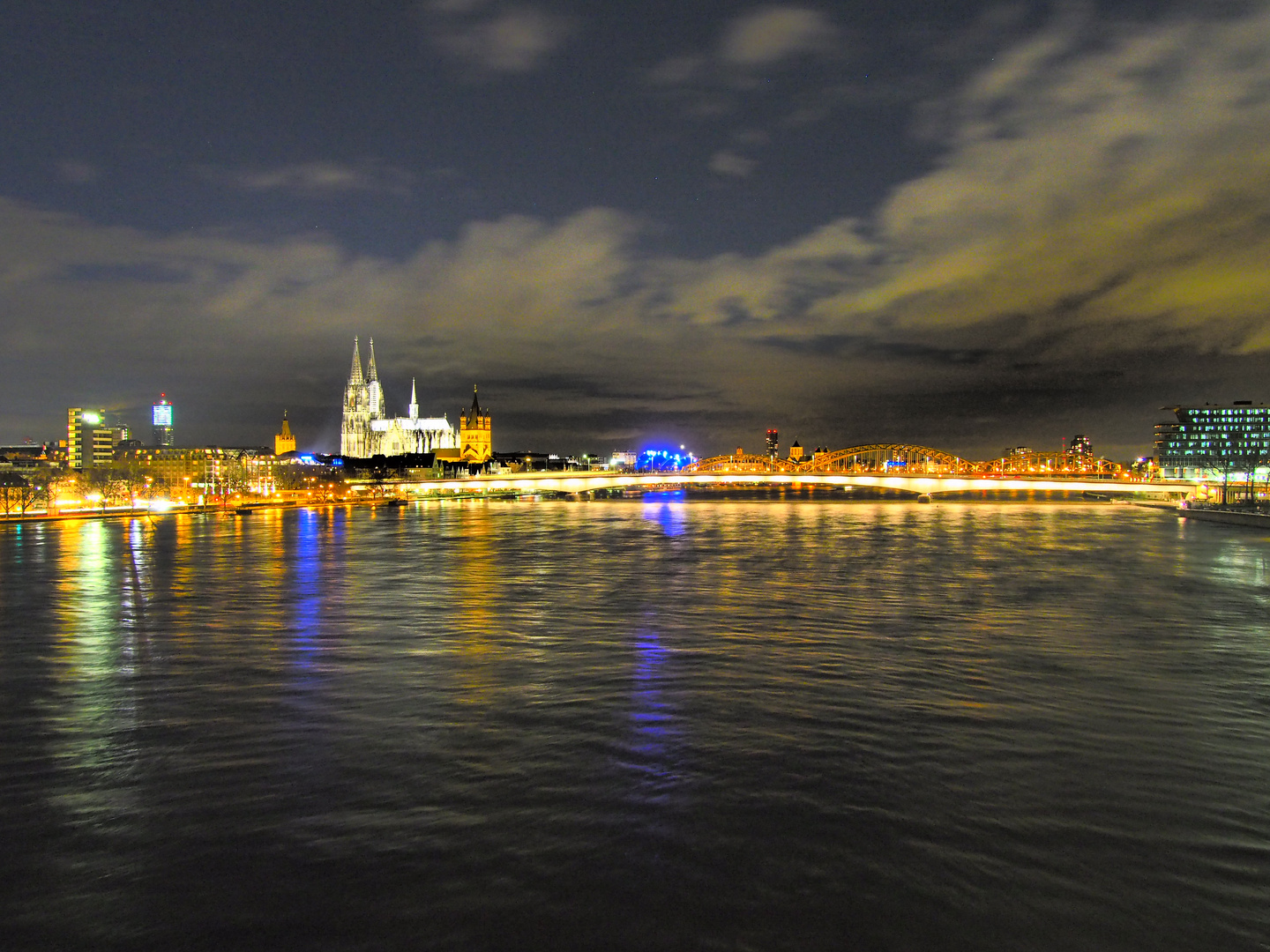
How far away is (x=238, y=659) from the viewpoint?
18375 millimetres

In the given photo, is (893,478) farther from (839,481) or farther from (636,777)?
(636,777)

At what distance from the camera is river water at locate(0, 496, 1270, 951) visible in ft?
23.5

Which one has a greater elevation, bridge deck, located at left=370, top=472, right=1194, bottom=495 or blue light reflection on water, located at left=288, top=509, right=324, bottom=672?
bridge deck, located at left=370, top=472, right=1194, bottom=495

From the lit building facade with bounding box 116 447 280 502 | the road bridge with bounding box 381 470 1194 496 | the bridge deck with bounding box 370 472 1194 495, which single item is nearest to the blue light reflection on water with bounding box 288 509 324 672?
the road bridge with bounding box 381 470 1194 496

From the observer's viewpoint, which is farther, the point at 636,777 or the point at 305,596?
the point at 305,596

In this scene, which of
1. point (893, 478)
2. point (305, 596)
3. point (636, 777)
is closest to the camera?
point (636, 777)

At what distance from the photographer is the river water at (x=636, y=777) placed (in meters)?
7.16

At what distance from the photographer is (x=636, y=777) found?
34.2ft

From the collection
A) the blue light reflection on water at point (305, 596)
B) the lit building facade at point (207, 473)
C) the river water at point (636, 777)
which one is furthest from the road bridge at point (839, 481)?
the river water at point (636, 777)

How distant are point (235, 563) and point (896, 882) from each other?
137 feet

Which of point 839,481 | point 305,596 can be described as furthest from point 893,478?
point 305,596

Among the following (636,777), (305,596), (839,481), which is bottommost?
(305,596)

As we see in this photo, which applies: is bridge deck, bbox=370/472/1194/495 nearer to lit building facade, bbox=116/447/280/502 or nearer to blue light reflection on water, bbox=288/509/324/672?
lit building facade, bbox=116/447/280/502

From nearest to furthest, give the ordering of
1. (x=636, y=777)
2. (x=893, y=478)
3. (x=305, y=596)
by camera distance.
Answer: (x=636, y=777) → (x=305, y=596) → (x=893, y=478)
